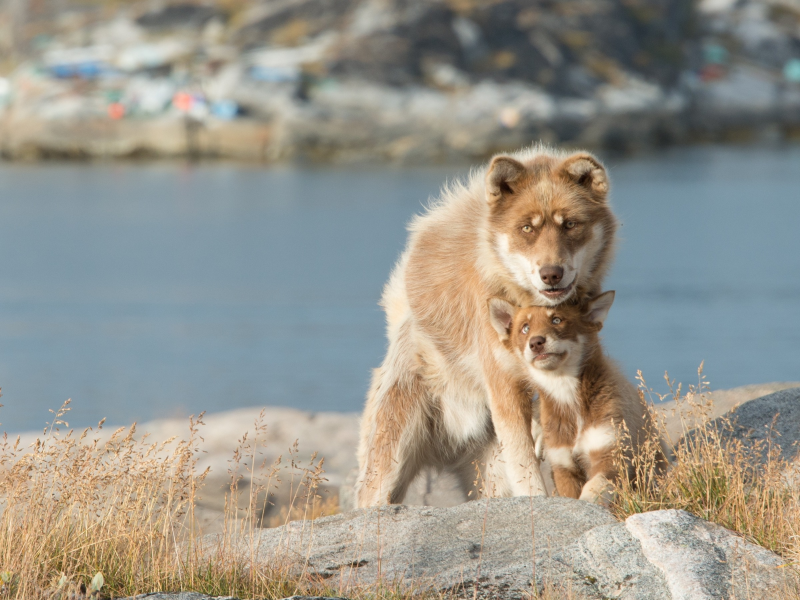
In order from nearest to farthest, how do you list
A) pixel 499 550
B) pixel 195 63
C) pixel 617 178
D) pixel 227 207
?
pixel 499 550 < pixel 227 207 < pixel 617 178 < pixel 195 63

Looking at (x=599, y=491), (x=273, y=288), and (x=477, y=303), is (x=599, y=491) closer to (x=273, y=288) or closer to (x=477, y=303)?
(x=477, y=303)

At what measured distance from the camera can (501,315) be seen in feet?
21.5

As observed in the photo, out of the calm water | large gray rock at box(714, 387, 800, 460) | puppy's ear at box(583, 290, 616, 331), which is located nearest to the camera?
puppy's ear at box(583, 290, 616, 331)

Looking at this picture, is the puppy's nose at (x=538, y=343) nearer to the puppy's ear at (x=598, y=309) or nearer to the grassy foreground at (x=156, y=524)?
the puppy's ear at (x=598, y=309)

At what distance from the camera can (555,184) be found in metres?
6.52

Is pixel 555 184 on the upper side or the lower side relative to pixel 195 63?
lower

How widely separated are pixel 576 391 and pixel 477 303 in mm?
923

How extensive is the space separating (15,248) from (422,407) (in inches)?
1354

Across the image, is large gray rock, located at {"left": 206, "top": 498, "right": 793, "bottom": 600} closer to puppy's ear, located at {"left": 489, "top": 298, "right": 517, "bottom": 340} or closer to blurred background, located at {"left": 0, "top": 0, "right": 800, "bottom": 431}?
puppy's ear, located at {"left": 489, "top": 298, "right": 517, "bottom": 340}

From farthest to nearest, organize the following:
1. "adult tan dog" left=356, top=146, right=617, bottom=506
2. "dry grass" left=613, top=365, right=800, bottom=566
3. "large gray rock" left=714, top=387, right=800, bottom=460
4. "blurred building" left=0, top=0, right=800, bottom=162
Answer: "blurred building" left=0, top=0, right=800, bottom=162 → "large gray rock" left=714, top=387, right=800, bottom=460 → "adult tan dog" left=356, top=146, right=617, bottom=506 → "dry grass" left=613, top=365, right=800, bottom=566

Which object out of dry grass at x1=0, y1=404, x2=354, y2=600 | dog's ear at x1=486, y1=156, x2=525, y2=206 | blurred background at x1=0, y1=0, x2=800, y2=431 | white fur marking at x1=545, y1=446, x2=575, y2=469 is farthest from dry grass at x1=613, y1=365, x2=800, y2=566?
blurred background at x1=0, y1=0, x2=800, y2=431

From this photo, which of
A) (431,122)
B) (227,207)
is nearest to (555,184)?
(227,207)

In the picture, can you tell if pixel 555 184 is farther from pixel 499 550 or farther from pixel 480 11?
pixel 480 11

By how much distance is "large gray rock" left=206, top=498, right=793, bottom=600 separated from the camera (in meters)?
5.22
